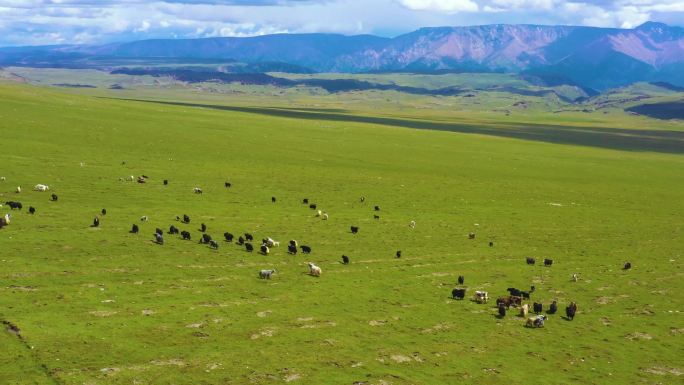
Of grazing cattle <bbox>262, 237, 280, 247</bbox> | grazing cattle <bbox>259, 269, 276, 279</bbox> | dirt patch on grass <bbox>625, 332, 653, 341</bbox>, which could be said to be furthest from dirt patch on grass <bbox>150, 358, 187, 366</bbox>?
dirt patch on grass <bbox>625, 332, 653, 341</bbox>

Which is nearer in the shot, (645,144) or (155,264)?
(155,264)

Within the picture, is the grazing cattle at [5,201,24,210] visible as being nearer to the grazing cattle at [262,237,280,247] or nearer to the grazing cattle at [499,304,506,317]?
the grazing cattle at [262,237,280,247]

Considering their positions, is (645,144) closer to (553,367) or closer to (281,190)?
(281,190)

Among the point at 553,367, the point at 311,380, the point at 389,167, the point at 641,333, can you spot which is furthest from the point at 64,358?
the point at 389,167

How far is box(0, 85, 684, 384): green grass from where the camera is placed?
26484 mm

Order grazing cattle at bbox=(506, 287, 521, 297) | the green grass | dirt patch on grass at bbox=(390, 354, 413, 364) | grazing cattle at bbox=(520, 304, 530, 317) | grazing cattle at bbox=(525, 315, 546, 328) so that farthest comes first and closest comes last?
grazing cattle at bbox=(506, 287, 521, 297) < grazing cattle at bbox=(520, 304, 530, 317) < grazing cattle at bbox=(525, 315, 546, 328) < dirt patch on grass at bbox=(390, 354, 413, 364) < the green grass

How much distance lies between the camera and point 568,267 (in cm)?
4722

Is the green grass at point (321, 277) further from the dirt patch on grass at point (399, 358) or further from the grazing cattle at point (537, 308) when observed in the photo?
the grazing cattle at point (537, 308)

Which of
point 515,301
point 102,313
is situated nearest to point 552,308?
point 515,301

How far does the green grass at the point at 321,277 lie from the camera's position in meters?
26.5

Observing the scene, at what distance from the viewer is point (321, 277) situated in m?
38.8

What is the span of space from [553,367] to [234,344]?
1277 centimetres

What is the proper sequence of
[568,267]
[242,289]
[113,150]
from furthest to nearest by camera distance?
[113,150] → [568,267] → [242,289]

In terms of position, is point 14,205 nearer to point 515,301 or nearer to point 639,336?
point 515,301
